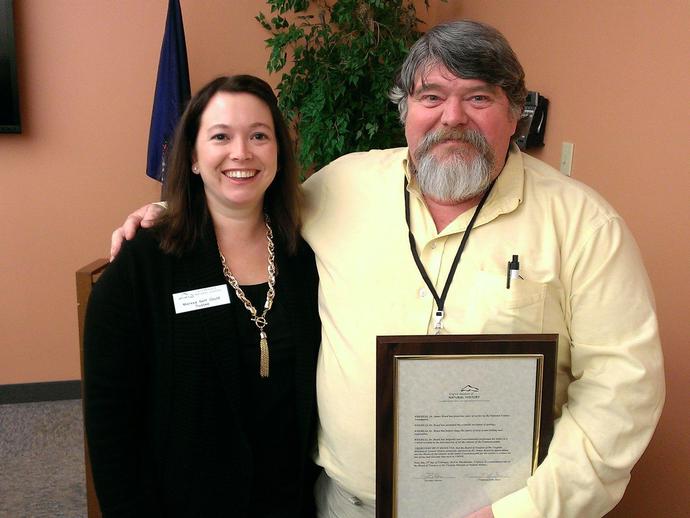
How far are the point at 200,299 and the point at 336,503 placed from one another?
0.66 meters

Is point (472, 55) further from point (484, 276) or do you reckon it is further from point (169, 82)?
point (169, 82)

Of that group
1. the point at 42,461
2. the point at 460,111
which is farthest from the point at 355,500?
the point at 42,461

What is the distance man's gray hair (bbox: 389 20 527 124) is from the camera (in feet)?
4.42

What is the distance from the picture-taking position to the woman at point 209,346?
1.44m

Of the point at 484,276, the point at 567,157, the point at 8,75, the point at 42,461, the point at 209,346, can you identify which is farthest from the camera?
the point at 8,75

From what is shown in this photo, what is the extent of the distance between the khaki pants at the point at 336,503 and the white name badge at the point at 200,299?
0.58m

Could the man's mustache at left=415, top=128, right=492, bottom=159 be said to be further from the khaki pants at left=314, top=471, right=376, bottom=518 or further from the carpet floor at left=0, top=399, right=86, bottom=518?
the carpet floor at left=0, top=399, right=86, bottom=518

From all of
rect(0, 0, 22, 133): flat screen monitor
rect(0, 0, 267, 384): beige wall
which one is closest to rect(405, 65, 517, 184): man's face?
rect(0, 0, 267, 384): beige wall

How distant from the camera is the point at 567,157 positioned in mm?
2385

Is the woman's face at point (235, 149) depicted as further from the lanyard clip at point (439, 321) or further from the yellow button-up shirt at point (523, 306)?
the lanyard clip at point (439, 321)

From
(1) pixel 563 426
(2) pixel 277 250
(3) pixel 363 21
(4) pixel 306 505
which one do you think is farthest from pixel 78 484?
(3) pixel 363 21

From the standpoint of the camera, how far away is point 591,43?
2250 millimetres

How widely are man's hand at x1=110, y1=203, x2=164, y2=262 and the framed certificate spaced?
2.46 ft

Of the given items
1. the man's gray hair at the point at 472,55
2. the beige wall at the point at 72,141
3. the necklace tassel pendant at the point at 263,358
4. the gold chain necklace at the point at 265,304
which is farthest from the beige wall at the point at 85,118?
the necklace tassel pendant at the point at 263,358
